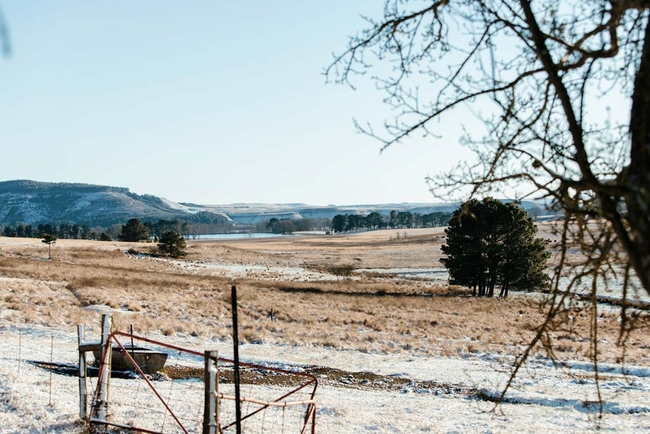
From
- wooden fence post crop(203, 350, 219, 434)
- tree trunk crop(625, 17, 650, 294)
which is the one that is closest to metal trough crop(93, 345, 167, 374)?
wooden fence post crop(203, 350, 219, 434)

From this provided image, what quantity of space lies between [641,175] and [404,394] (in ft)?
36.5

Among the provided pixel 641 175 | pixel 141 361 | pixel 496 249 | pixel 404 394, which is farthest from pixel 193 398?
pixel 496 249

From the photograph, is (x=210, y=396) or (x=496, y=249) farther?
(x=496, y=249)

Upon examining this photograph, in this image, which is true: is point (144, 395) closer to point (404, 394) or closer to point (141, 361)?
point (141, 361)

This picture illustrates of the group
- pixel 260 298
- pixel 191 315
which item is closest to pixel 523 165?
pixel 191 315

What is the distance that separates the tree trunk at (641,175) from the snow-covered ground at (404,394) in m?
4.01

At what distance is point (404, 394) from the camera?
12.4m

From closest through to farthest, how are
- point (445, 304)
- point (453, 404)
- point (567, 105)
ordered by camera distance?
point (567, 105) < point (453, 404) < point (445, 304)

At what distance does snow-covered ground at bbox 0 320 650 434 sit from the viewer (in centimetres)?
788

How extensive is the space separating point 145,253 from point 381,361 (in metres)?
56.4

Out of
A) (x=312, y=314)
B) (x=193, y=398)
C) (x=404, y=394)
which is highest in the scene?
(x=193, y=398)

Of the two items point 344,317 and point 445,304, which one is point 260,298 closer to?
point 344,317

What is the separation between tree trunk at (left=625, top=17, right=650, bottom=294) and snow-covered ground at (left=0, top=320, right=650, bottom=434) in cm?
401

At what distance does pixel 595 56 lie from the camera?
3.34m
